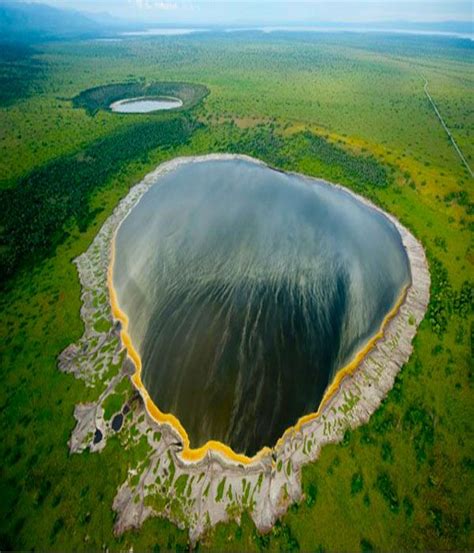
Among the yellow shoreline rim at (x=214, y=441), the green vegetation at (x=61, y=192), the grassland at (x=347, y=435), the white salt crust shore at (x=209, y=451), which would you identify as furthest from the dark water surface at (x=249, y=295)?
the green vegetation at (x=61, y=192)

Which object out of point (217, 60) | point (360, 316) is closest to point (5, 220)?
A: point (360, 316)

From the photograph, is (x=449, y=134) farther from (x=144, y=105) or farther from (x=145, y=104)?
(x=145, y=104)

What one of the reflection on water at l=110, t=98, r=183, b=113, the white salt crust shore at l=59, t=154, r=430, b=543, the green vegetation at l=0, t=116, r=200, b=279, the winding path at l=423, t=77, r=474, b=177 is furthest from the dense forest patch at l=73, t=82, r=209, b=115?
the white salt crust shore at l=59, t=154, r=430, b=543

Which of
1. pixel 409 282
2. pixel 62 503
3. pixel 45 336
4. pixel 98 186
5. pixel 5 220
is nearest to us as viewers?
pixel 62 503

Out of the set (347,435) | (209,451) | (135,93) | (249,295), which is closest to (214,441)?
(209,451)

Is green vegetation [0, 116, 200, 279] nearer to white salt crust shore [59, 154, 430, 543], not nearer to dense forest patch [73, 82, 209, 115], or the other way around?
white salt crust shore [59, 154, 430, 543]

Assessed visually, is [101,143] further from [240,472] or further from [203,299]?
[240,472]
